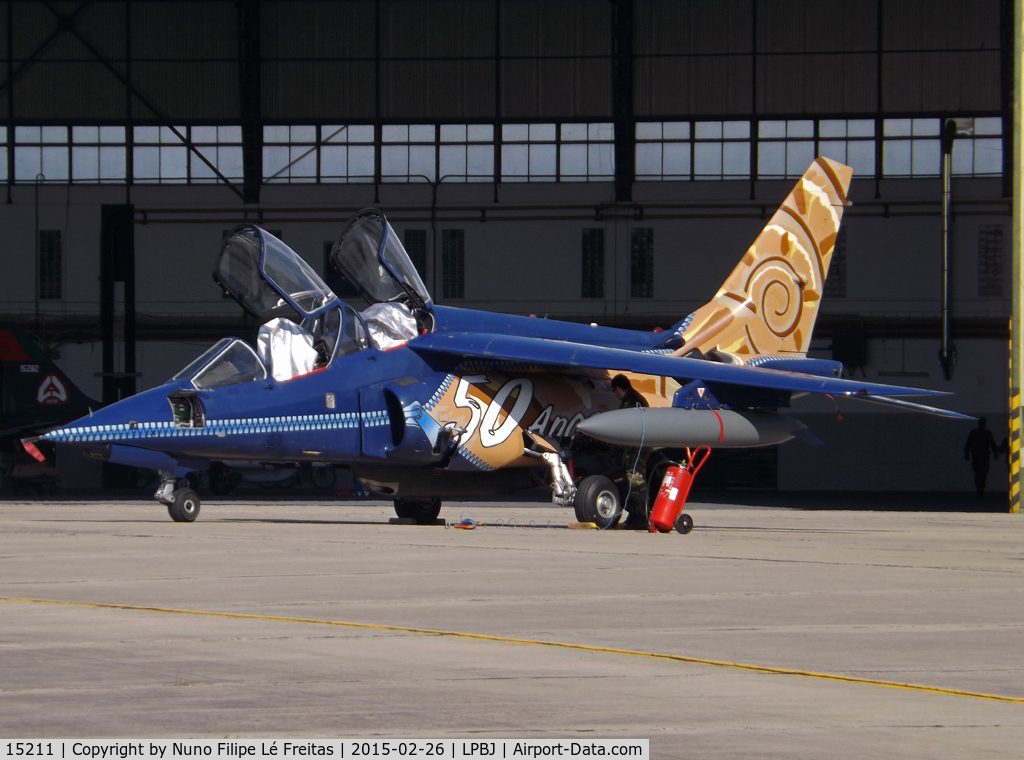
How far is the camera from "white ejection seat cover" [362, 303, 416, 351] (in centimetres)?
1580

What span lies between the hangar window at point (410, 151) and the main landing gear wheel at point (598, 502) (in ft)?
78.1

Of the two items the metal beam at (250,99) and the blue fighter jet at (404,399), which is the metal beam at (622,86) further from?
the blue fighter jet at (404,399)

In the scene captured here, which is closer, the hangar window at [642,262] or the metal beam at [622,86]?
the metal beam at [622,86]

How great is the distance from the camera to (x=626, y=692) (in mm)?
5121

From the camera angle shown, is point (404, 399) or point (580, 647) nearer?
point (580, 647)

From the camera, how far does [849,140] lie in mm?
37156

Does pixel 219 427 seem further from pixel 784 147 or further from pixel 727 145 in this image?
pixel 784 147

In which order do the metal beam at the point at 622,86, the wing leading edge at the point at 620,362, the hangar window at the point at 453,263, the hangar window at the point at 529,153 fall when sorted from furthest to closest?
the hangar window at the point at 529,153 < the hangar window at the point at 453,263 < the metal beam at the point at 622,86 < the wing leading edge at the point at 620,362

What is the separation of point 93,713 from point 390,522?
42.2 feet

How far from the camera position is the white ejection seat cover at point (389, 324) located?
15.8m

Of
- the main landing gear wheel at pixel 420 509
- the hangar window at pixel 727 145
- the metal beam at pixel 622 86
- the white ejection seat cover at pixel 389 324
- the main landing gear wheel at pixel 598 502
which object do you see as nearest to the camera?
the main landing gear wheel at pixel 598 502

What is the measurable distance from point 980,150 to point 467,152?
1496 centimetres
